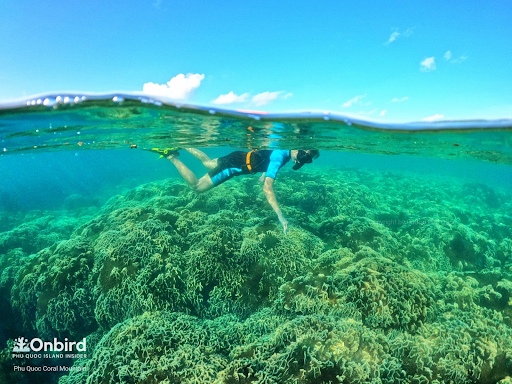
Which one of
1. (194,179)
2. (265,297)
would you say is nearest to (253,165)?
Result: (194,179)

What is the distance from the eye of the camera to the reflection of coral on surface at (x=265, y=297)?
4461mm

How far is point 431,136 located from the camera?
1121cm

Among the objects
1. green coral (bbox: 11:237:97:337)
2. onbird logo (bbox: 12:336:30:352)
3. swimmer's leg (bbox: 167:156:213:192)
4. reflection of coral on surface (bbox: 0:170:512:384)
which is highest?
swimmer's leg (bbox: 167:156:213:192)

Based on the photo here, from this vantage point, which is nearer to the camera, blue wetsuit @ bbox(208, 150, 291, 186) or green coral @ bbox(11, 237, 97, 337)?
green coral @ bbox(11, 237, 97, 337)

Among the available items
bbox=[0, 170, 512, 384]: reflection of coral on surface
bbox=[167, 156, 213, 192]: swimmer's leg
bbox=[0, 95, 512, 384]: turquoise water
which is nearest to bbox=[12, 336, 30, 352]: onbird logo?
bbox=[0, 95, 512, 384]: turquoise water

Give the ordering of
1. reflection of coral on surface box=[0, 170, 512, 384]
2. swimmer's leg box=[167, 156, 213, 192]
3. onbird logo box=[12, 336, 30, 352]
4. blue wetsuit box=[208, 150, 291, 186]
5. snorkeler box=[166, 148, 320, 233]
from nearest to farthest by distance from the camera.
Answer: reflection of coral on surface box=[0, 170, 512, 384] → onbird logo box=[12, 336, 30, 352] → snorkeler box=[166, 148, 320, 233] → blue wetsuit box=[208, 150, 291, 186] → swimmer's leg box=[167, 156, 213, 192]

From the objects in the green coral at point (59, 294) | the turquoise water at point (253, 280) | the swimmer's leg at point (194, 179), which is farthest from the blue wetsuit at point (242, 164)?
the green coral at point (59, 294)

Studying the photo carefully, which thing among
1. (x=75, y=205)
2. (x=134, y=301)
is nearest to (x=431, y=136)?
(x=134, y=301)

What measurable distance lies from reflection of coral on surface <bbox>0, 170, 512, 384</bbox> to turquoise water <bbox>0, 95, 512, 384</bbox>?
0.03 meters

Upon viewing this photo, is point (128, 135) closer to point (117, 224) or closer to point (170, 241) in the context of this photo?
point (117, 224)

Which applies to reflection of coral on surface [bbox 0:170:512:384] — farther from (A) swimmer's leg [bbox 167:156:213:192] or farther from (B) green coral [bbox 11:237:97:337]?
(A) swimmer's leg [bbox 167:156:213:192]

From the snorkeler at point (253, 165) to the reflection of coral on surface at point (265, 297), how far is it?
2.51 ft

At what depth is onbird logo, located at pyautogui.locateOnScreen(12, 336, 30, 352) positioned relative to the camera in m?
7.12

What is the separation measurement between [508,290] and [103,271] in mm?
10424
